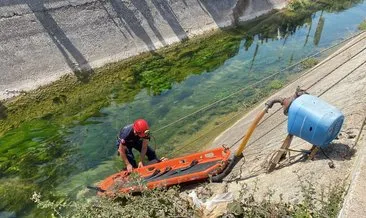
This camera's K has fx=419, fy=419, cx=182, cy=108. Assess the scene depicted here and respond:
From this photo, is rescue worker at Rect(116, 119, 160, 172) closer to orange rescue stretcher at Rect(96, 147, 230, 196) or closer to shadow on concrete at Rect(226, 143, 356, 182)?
orange rescue stretcher at Rect(96, 147, 230, 196)

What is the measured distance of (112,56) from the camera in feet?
59.4

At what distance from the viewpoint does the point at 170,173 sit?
9.03 m

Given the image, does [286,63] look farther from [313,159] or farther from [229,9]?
[313,159]

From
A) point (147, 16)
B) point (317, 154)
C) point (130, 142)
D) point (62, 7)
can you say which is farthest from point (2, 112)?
point (317, 154)

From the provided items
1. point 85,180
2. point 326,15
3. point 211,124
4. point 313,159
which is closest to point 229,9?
point 326,15

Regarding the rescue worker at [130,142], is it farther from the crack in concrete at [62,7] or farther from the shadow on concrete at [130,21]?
the shadow on concrete at [130,21]

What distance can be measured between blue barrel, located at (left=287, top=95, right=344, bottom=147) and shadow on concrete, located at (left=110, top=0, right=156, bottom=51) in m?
12.8

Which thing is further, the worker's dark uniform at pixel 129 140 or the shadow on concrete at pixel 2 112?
the shadow on concrete at pixel 2 112

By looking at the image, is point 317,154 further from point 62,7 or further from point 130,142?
point 62,7

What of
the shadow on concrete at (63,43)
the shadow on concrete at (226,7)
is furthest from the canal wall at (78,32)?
the shadow on concrete at (226,7)

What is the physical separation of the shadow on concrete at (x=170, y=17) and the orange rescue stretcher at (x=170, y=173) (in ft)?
40.7

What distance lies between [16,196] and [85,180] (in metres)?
1.72

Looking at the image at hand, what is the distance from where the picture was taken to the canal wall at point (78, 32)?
50.9 ft

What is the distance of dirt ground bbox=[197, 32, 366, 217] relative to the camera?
23.2ft
